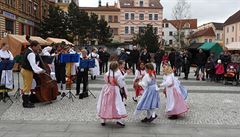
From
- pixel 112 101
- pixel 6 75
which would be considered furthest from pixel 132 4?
pixel 112 101

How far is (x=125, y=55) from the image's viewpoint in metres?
25.5

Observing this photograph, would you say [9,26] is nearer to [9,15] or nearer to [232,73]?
[9,15]

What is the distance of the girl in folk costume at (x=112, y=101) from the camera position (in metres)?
9.47

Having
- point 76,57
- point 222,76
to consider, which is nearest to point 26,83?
point 76,57

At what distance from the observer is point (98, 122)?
9.91m

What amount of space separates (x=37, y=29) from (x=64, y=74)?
3840 centimetres

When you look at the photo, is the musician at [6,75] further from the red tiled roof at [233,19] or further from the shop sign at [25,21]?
the red tiled roof at [233,19]

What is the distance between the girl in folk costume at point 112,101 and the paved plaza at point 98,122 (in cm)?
27

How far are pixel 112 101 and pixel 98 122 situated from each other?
0.75 metres

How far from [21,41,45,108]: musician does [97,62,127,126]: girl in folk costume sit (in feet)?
8.98

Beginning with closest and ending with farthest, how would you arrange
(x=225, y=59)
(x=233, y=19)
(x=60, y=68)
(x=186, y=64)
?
(x=60, y=68)
(x=225, y=59)
(x=186, y=64)
(x=233, y=19)

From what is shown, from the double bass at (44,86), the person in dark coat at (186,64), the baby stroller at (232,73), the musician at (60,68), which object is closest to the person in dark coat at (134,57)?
the person in dark coat at (186,64)

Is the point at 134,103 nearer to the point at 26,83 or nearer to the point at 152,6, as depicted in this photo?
the point at 26,83

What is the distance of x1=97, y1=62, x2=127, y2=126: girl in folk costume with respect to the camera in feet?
31.1
